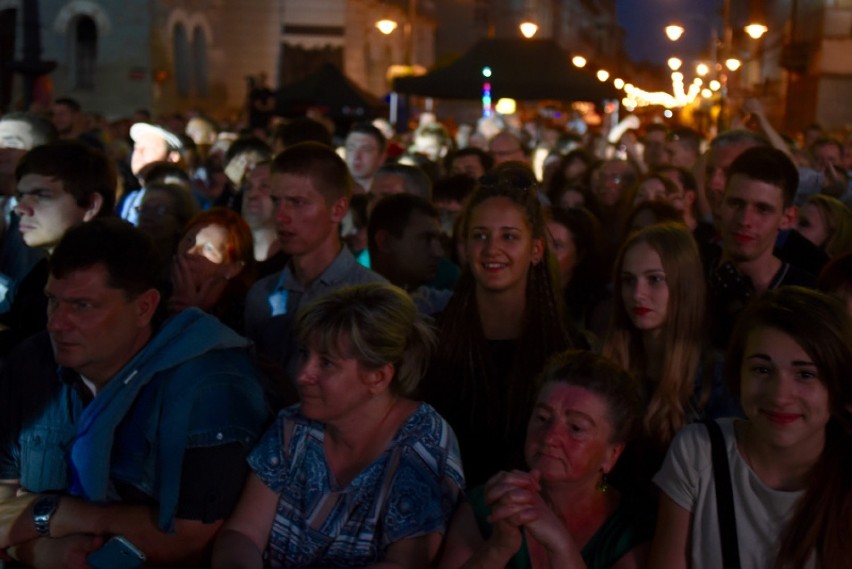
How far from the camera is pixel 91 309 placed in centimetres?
368

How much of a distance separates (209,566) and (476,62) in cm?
1289

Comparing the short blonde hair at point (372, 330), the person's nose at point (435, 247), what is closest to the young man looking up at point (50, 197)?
the person's nose at point (435, 247)

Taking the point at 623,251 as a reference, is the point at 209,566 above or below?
below

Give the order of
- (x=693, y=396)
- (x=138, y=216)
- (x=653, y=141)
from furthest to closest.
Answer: (x=653, y=141), (x=138, y=216), (x=693, y=396)

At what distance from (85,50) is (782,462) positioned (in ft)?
117

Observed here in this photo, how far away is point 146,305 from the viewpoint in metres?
3.80

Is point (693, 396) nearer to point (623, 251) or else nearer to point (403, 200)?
point (623, 251)

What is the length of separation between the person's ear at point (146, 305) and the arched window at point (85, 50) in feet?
111

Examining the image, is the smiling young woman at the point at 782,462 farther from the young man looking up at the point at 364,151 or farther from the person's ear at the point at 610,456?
the young man looking up at the point at 364,151

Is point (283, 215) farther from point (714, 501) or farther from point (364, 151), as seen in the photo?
point (364, 151)

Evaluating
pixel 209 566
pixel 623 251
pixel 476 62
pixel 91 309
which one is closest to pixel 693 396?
pixel 623 251

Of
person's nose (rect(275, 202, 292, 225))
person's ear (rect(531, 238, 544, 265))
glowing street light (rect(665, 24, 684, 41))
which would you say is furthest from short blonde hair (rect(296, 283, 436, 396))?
glowing street light (rect(665, 24, 684, 41))

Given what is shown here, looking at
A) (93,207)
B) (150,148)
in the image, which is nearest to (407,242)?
(93,207)

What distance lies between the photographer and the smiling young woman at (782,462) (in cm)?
320
